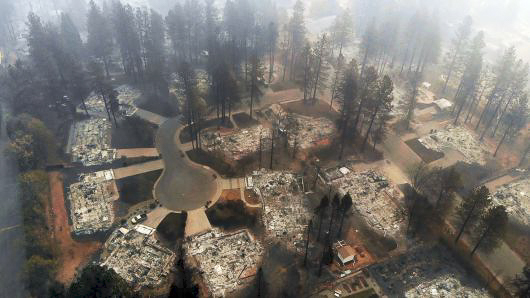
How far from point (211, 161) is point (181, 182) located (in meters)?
8.55

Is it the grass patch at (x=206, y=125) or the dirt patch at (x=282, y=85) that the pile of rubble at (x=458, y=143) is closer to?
the dirt patch at (x=282, y=85)

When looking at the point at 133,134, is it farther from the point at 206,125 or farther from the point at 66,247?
the point at 66,247

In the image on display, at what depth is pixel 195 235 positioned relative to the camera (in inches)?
2557

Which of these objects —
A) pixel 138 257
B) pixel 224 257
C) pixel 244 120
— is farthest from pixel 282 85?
pixel 138 257

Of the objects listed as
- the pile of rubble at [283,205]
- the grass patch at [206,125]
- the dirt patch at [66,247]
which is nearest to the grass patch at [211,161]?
the grass patch at [206,125]

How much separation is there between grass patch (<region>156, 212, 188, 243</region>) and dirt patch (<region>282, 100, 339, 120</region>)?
44.8m

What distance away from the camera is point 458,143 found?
90.8 m

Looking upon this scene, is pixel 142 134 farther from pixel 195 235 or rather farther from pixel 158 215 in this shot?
pixel 195 235

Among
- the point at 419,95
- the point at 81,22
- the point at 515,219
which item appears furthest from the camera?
the point at 81,22

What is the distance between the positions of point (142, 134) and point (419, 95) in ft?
261

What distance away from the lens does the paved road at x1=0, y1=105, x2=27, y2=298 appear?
186ft

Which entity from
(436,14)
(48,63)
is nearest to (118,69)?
(48,63)

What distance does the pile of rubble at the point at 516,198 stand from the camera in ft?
239

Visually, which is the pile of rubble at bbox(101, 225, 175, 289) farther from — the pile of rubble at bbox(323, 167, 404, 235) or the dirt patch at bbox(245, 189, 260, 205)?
the pile of rubble at bbox(323, 167, 404, 235)
